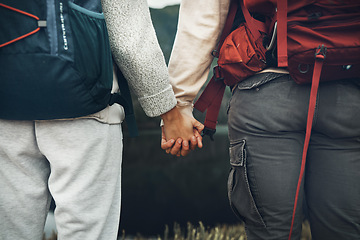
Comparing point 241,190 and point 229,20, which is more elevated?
point 229,20

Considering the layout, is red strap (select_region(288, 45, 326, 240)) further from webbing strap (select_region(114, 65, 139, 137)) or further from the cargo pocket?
webbing strap (select_region(114, 65, 139, 137))

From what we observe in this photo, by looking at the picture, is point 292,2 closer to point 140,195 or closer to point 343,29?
point 343,29

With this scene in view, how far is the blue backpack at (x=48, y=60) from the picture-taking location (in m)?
0.73

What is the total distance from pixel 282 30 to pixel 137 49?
14.7 inches

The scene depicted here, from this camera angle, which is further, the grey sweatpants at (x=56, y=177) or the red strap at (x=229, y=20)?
the red strap at (x=229, y=20)

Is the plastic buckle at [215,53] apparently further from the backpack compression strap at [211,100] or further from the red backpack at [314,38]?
the red backpack at [314,38]

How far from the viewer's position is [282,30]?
0.91m

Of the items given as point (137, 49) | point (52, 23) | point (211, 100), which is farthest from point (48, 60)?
point (211, 100)

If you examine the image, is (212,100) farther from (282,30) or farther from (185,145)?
(282,30)

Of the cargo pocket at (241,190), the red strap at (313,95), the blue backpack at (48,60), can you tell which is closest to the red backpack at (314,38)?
the red strap at (313,95)

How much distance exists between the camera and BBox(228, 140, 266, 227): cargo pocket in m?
1.00

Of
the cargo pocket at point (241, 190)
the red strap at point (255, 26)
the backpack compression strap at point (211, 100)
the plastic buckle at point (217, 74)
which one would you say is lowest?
the cargo pocket at point (241, 190)

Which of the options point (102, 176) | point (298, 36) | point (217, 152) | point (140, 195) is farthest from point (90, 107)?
point (217, 152)

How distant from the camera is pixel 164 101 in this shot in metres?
0.99
